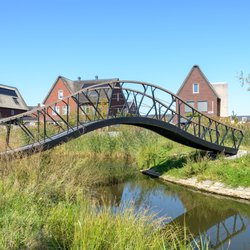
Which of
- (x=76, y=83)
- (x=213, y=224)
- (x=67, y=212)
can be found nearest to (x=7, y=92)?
(x=76, y=83)

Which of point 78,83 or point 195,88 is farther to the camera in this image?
point 78,83

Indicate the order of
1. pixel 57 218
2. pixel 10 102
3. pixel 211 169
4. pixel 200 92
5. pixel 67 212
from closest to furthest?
pixel 57 218, pixel 67 212, pixel 211 169, pixel 200 92, pixel 10 102

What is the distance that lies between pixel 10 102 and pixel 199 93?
1139 inches

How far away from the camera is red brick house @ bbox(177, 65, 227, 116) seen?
39.7 m

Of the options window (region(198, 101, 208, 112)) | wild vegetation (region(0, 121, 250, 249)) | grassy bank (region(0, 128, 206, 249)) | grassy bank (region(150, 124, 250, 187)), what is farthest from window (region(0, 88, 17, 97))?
grassy bank (region(0, 128, 206, 249))

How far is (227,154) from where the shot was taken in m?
16.8

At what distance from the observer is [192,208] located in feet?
34.3

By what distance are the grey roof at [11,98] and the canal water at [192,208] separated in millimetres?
36999

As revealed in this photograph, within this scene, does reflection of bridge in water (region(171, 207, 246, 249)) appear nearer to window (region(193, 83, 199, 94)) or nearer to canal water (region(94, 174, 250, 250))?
canal water (region(94, 174, 250, 250))

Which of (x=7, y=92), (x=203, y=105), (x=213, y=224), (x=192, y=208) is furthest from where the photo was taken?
(x=7, y=92)

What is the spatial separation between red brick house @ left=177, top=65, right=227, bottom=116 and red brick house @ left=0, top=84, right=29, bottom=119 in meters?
26.0

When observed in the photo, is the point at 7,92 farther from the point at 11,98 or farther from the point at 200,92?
the point at 200,92

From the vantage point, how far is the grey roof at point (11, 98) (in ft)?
152

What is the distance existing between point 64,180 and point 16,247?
3.56 meters
